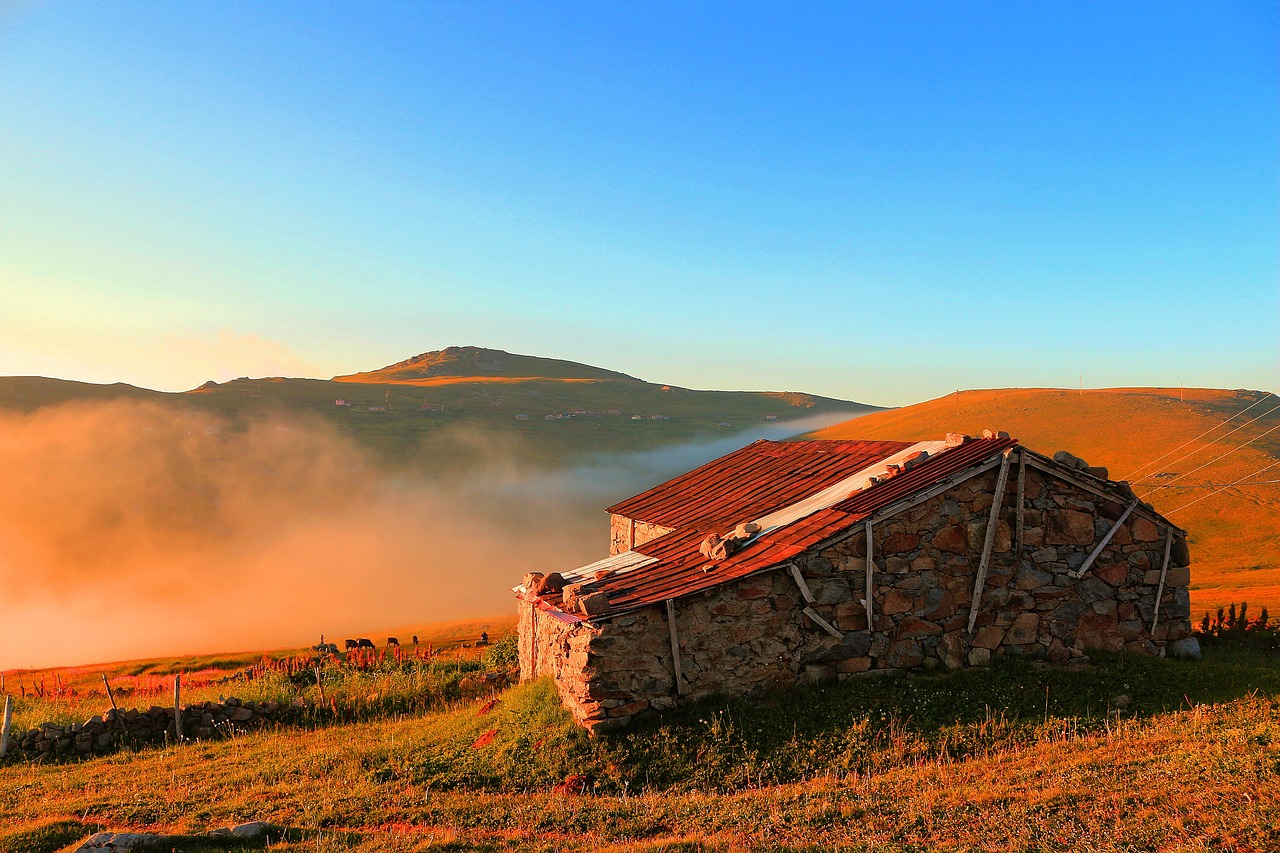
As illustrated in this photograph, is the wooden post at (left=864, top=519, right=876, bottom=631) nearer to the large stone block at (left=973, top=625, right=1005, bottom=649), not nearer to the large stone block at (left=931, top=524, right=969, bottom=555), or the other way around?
the large stone block at (left=931, top=524, right=969, bottom=555)

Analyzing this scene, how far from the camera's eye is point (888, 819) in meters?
9.02

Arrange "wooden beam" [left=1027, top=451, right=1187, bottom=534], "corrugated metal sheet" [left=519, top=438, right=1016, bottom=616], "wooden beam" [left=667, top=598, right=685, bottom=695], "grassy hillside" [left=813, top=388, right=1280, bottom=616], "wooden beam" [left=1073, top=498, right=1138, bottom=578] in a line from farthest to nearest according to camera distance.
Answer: "grassy hillside" [left=813, top=388, right=1280, bottom=616] → "wooden beam" [left=1073, top=498, right=1138, bottom=578] → "wooden beam" [left=1027, top=451, right=1187, bottom=534] → "corrugated metal sheet" [left=519, top=438, right=1016, bottom=616] → "wooden beam" [left=667, top=598, right=685, bottom=695]

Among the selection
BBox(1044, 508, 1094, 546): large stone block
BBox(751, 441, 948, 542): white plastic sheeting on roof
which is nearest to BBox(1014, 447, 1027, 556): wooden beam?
BBox(1044, 508, 1094, 546): large stone block

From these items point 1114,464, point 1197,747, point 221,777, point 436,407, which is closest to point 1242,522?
point 1114,464

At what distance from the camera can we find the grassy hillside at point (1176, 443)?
34.6 m

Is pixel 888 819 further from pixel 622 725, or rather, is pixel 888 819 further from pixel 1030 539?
pixel 1030 539

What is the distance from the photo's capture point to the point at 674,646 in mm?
12977

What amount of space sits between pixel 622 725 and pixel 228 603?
53.8 m

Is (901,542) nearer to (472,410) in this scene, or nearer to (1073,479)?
(1073,479)

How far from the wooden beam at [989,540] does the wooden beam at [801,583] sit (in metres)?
3.35

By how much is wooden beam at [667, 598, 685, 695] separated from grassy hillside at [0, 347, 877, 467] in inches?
3458

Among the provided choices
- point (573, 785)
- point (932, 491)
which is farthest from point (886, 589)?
point (573, 785)

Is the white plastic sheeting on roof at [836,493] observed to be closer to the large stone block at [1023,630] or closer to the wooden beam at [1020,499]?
the wooden beam at [1020,499]

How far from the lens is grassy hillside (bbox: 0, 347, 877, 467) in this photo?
99375mm
